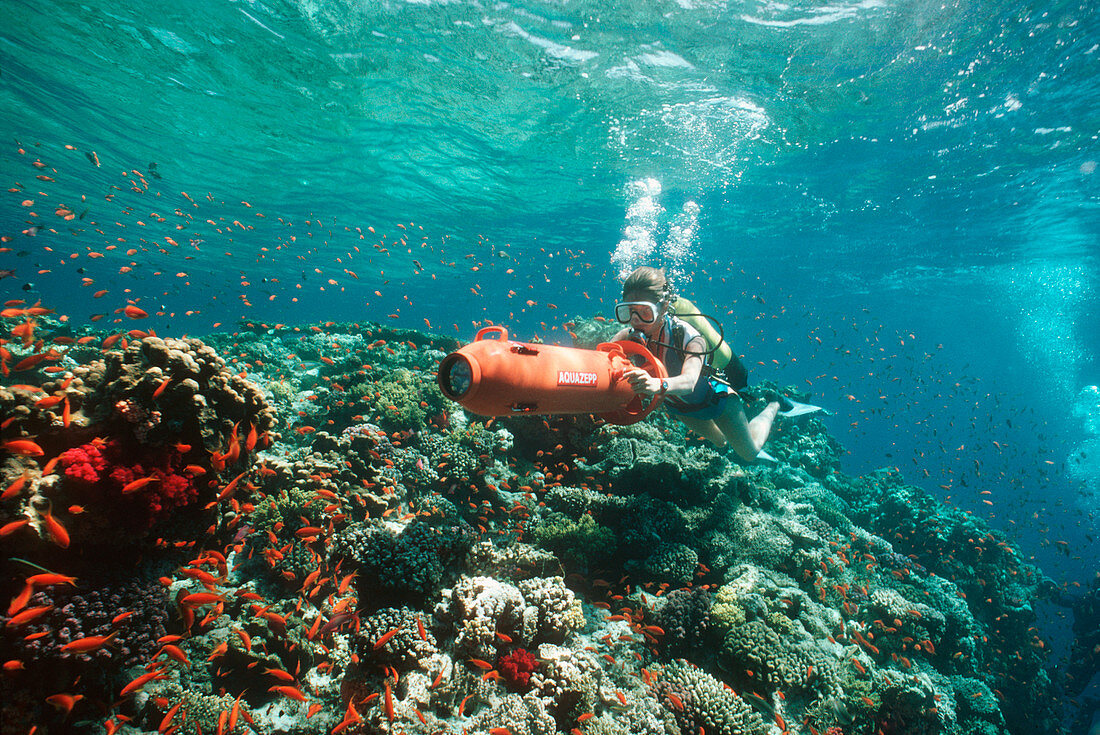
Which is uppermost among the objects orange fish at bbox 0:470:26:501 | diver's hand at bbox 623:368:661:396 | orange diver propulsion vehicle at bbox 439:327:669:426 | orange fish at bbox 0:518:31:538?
diver's hand at bbox 623:368:661:396

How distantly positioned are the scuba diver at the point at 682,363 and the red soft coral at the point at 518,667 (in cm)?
290

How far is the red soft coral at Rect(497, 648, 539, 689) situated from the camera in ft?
12.9

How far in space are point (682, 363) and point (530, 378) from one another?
254cm

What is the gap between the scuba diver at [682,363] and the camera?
166 inches

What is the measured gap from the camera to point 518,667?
3980mm

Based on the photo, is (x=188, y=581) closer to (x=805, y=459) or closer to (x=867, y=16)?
(x=805, y=459)

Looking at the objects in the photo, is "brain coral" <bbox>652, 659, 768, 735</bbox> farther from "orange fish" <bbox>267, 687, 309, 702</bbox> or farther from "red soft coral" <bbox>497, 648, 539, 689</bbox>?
"orange fish" <bbox>267, 687, 309, 702</bbox>

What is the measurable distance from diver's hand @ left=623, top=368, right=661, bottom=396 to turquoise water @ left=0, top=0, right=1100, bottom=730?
8.22 m

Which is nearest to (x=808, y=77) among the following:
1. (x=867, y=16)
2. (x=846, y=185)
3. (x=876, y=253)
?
(x=867, y=16)

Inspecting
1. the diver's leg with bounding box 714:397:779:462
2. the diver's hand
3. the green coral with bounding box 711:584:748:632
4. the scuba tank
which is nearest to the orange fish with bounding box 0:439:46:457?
the diver's hand

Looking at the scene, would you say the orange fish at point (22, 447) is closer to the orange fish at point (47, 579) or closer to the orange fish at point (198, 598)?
the orange fish at point (47, 579)

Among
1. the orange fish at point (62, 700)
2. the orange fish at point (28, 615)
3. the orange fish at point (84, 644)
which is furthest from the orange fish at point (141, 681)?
the orange fish at point (28, 615)

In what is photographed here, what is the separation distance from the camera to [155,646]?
3303 mm

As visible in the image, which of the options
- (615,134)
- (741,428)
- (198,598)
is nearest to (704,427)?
(741,428)
